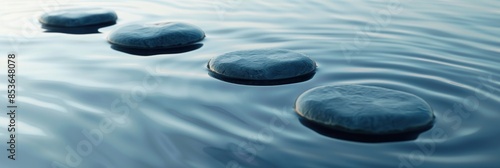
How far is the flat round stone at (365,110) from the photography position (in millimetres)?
4652

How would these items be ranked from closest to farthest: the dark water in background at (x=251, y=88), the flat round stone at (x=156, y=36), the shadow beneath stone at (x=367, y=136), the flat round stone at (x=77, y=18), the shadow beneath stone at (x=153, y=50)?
1. the dark water in background at (x=251, y=88)
2. the shadow beneath stone at (x=367, y=136)
3. the shadow beneath stone at (x=153, y=50)
4. the flat round stone at (x=156, y=36)
5. the flat round stone at (x=77, y=18)

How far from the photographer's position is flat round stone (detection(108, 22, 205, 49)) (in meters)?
7.22

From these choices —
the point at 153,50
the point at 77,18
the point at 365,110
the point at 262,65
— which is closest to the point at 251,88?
the point at 262,65

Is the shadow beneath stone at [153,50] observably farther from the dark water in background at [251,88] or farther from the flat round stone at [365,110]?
the flat round stone at [365,110]

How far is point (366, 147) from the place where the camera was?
14.5 feet

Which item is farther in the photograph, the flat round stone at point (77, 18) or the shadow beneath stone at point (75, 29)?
the flat round stone at point (77, 18)

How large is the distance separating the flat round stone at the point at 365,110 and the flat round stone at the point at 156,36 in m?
2.53

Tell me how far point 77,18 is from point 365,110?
5.01m

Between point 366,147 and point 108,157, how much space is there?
1.80 meters

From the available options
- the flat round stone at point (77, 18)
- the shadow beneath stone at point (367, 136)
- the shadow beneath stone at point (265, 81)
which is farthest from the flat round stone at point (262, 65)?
the flat round stone at point (77, 18)


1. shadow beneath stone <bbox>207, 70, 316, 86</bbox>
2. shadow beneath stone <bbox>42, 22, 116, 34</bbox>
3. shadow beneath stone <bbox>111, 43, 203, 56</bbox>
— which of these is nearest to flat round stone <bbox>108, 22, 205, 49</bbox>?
shadow beneath stone <bbox>111, 43, 203, 56</bbox>

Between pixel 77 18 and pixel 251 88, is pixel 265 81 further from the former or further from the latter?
pixel 77 18

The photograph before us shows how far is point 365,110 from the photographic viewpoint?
4.79 meters

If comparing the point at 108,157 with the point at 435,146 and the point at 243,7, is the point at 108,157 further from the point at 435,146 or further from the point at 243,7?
the point at 243,7
